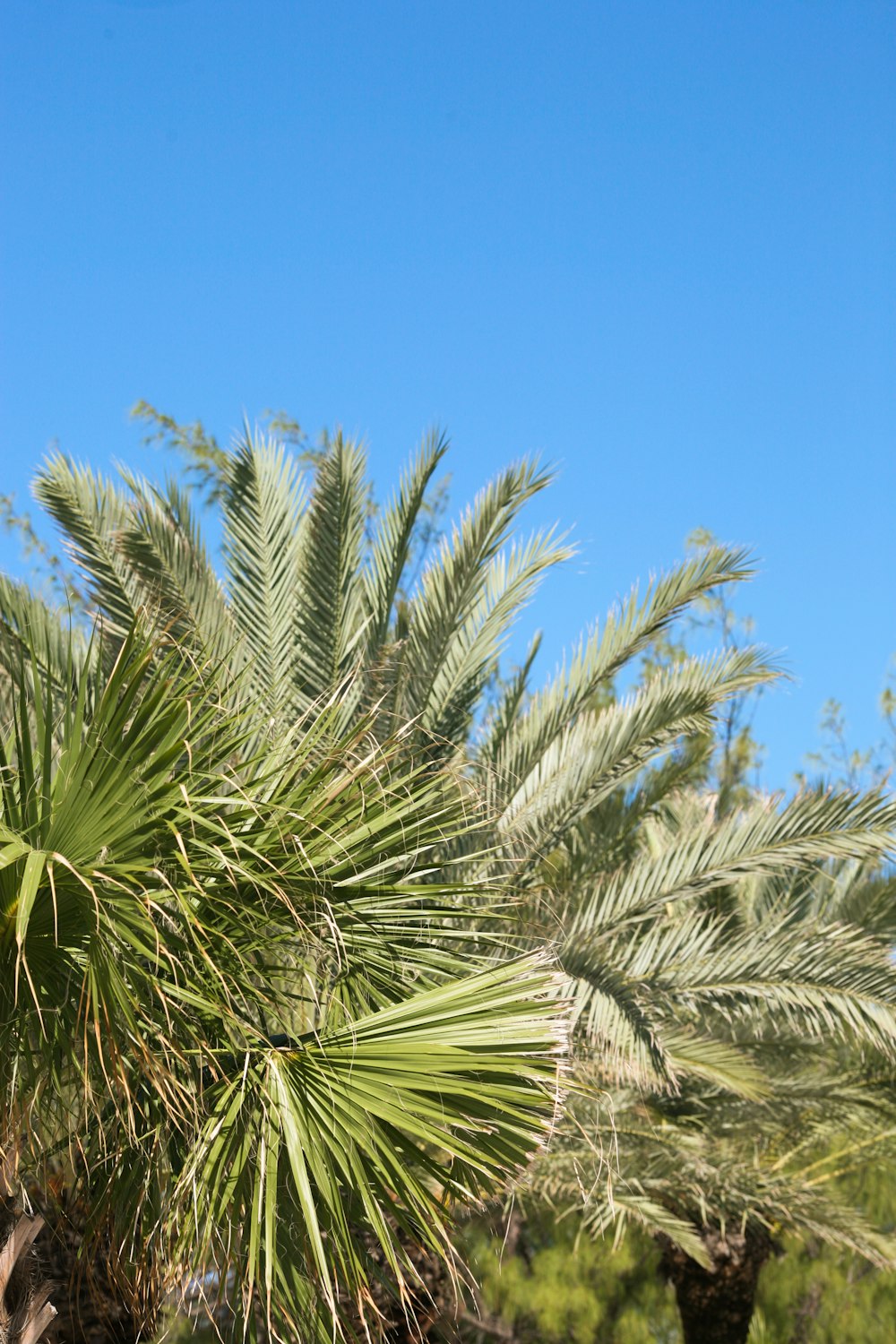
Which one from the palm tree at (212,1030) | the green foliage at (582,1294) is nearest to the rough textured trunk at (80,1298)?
the palm tree at (212,1030)

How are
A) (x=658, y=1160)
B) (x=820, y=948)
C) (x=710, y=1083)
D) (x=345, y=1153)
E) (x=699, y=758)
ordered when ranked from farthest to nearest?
(x=710, y=1083), (x=658, y=1160), (x=699, y=758), (x=820, y=948), (x=345, y=1153)

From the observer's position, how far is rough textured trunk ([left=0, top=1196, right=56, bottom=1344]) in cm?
472

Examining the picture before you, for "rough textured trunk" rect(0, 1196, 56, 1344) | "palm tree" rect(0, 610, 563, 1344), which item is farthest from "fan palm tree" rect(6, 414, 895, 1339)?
"rough textured trunk" rect(0, 1196, 56, 1344)

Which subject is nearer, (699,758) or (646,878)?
(646,878)

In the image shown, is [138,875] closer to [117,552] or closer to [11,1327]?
[11,1327]

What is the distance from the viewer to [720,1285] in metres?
11.6

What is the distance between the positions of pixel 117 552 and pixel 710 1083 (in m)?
6.45

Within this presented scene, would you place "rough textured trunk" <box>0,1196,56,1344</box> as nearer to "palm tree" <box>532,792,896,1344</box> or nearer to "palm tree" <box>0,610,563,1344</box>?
"palm tree" <box>0,610,563,1344</box>

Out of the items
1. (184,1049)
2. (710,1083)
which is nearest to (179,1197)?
(184,1049)

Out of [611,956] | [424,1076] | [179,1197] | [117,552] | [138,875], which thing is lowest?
[179,1197]

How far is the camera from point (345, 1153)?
14.9ft

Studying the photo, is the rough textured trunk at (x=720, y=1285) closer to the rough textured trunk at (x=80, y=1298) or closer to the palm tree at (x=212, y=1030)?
the rough textured trunk at (x=80, y=1298)

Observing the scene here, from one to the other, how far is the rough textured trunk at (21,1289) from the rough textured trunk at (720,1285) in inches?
316

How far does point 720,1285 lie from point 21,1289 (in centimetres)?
853
